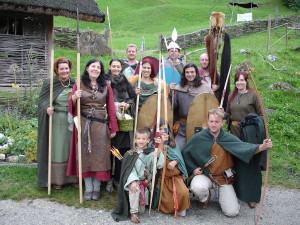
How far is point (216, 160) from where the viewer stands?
4.50 m

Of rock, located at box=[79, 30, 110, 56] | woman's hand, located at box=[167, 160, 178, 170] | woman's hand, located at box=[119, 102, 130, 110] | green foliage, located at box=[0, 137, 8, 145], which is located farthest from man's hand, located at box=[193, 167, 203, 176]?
rock, located at box=[79, 30, 110, 56]

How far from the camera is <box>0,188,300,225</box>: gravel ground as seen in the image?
411cm

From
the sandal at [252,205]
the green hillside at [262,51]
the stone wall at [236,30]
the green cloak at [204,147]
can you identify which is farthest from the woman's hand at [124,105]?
the stone wall at [236,30]

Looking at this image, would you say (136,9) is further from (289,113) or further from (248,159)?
(248,159)

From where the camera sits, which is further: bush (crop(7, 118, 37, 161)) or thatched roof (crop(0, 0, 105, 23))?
thatched roof (crop(0, 0, 105, 23))

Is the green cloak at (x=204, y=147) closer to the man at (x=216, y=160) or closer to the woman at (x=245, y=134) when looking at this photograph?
the man at (x=216, y=160)

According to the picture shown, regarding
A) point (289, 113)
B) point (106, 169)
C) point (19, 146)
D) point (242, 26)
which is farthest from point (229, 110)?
point (242, 26)

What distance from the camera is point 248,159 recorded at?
14.0 ft

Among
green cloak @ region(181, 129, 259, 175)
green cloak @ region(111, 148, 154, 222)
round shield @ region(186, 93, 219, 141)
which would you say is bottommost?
green cloak @ region(111, 148, 154, 222)

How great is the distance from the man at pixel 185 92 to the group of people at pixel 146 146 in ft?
0.05

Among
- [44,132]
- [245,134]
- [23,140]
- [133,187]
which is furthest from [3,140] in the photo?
[245,134]

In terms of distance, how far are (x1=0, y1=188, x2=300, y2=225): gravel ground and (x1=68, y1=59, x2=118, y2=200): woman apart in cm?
44

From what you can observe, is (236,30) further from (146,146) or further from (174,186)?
(174,186)

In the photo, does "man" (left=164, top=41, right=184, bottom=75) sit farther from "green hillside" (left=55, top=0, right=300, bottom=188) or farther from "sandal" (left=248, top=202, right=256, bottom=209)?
"green hillside" (left=55, top=0, right=300, bottom=188)
